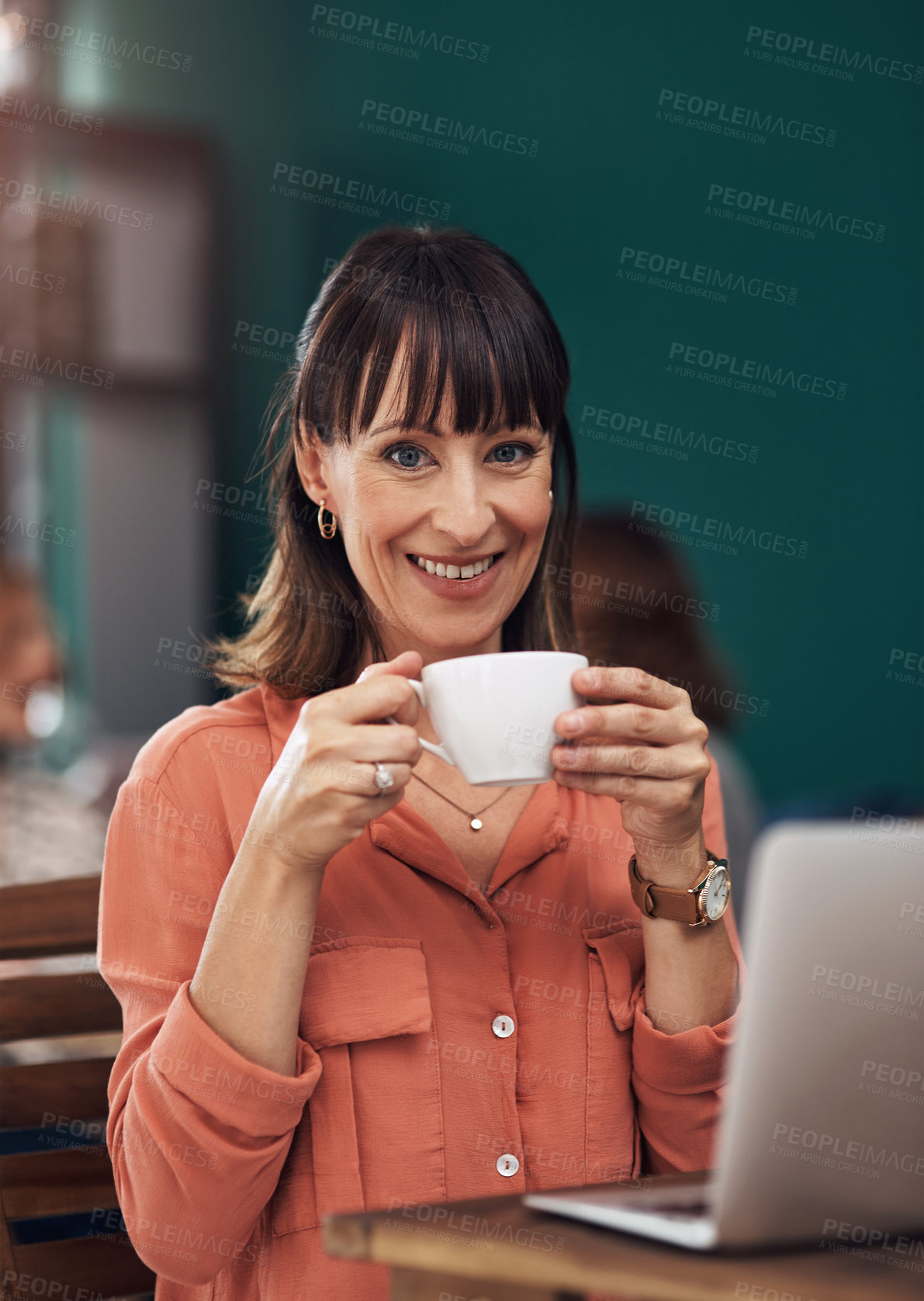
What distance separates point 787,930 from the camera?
681 mm

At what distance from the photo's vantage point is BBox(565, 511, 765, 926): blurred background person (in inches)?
97.0

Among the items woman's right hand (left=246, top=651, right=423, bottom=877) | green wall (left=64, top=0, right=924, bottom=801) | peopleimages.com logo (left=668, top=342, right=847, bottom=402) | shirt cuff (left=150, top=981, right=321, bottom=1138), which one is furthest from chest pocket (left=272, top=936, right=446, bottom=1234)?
peopleimages.com logo (left=668, top=342, right=847, bottom=402)

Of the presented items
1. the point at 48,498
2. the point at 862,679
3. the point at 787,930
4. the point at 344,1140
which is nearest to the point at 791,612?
the point at 862,679

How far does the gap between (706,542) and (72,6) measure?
3.77 m

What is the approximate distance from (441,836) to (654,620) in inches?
51.6

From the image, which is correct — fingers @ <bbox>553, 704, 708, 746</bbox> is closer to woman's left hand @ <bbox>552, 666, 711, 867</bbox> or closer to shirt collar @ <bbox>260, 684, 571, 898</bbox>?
woman's left hand @ <bbox>552, 666, 711, 867</bbox>

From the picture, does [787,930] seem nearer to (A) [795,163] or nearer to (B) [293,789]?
(B) [293,789]

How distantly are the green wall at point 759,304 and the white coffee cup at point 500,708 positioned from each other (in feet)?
7.73

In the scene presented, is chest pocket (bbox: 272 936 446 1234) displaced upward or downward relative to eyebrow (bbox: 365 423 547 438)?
downward

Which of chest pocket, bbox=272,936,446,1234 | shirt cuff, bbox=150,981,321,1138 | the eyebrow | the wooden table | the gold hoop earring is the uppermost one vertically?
the eyebrow

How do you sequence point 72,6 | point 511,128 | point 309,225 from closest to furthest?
point 511,128 < point 309,225 < point 72,6

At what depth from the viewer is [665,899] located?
1142mm

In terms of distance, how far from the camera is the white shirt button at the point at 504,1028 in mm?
1190

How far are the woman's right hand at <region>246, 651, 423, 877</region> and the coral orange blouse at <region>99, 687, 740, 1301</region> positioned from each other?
9 cm
